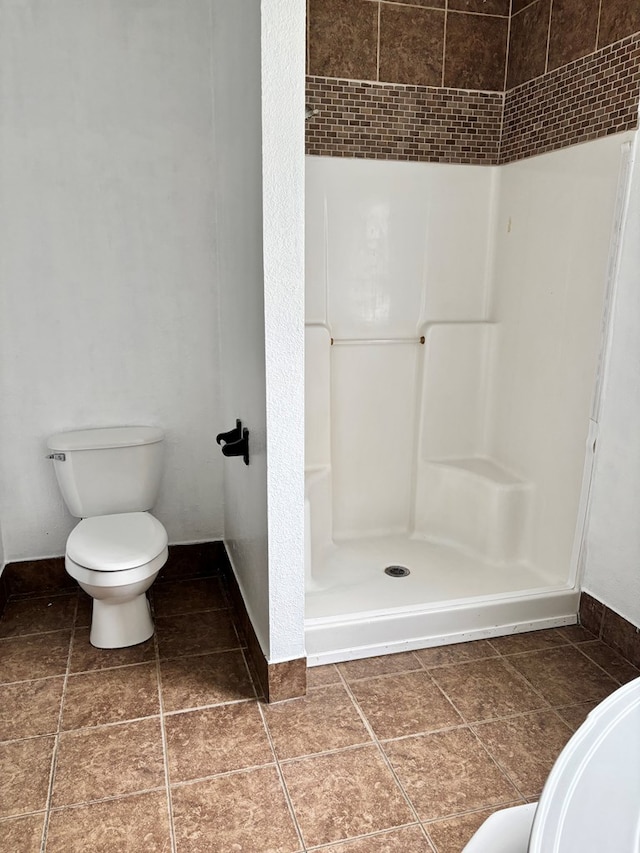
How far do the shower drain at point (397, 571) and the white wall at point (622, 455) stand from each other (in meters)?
0.73

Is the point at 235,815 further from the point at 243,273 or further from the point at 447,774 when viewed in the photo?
the point at 243,273

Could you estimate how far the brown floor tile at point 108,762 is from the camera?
5.87ft

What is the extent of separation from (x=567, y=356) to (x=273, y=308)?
1.34m

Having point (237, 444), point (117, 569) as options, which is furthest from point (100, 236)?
point (117, 569)

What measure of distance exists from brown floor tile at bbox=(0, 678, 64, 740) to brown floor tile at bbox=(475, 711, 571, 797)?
1285mm

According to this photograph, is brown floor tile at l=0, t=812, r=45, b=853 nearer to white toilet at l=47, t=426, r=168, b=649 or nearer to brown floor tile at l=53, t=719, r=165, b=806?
brown floor tile at l=53, t=719, r=165, b=806

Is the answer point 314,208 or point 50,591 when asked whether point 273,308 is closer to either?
point 314,208

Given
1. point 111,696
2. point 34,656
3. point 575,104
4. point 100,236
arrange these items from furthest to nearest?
point 100,236 → point 575,104 → point 34,656 → point 111,696

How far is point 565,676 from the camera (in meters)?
2.29

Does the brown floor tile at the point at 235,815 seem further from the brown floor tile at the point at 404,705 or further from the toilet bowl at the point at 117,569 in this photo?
the toilet bowl at the point at 117,569

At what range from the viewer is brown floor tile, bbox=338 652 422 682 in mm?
2303

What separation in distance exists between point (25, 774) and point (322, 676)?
0.92 metres

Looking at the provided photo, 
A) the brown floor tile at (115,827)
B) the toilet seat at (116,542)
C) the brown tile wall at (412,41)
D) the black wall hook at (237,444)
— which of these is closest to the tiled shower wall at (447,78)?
the brown tile wall at (412,41)

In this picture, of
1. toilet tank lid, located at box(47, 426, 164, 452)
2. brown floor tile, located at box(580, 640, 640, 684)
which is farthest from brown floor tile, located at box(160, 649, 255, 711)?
brown floor tile, located at box(580, 640, 640, 684)
